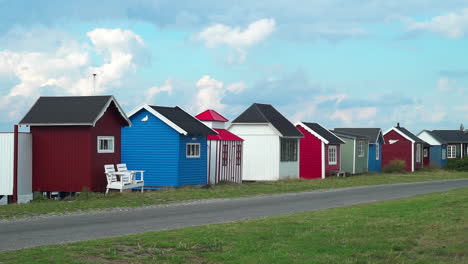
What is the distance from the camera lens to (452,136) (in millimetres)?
78438

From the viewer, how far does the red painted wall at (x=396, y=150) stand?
6206 cm

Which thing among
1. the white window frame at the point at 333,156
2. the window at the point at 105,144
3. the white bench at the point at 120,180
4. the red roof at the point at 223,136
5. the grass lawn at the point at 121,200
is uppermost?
the red roof at the point at 223,136

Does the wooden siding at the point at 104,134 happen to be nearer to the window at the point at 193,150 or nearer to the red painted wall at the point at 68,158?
the red painted wall at the point at 68,158

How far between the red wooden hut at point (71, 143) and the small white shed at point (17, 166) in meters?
0.32

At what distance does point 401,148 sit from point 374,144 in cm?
558

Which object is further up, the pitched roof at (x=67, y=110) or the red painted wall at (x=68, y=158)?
the pitched roof at (x=67, y=110)

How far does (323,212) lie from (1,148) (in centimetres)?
1544

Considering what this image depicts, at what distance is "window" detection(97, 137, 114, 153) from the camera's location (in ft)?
94.3

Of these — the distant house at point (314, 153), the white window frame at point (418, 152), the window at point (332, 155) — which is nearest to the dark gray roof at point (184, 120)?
the distant house at point (314, 153)

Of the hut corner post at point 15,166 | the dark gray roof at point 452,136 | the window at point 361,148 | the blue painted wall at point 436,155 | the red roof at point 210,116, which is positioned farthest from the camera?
the dark gray roof at point 452,136

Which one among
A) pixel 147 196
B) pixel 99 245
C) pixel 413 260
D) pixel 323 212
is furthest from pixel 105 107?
pixel 413 260

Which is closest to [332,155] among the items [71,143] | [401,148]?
[401,148]

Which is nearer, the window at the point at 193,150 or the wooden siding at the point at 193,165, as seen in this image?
the wooden siding at the point at 193,165

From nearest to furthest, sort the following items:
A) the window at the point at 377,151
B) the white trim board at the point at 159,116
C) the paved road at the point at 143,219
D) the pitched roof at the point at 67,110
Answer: the paved road at the point at 143,219
the pitched roof at the point at 67,110
the white trim board at the point at 159,116
the window at the point at 377,151
